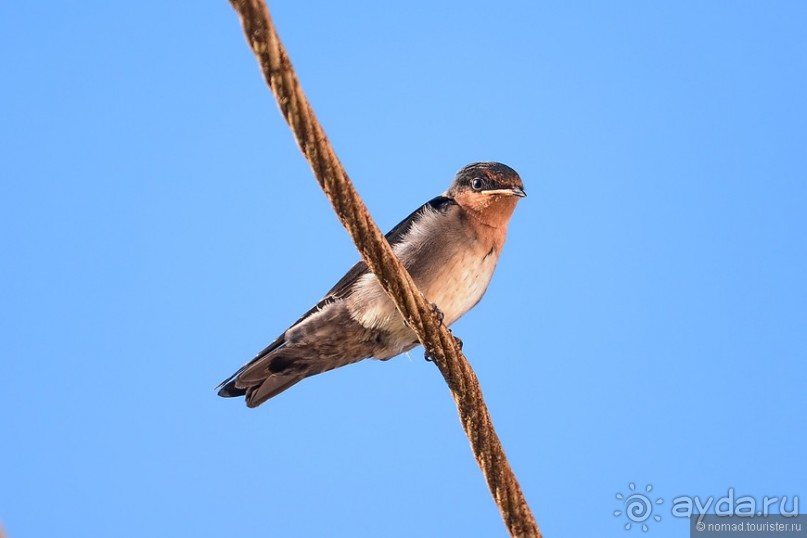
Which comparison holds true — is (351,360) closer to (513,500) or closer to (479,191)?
(479,191)

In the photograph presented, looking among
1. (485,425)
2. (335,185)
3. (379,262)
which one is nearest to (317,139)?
(335,185)

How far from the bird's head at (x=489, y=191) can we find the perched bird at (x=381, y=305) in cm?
2

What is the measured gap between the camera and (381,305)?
635 cm

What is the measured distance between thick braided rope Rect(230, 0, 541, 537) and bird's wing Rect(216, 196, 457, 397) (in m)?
2.11

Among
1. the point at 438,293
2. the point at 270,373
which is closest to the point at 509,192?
the point at 438,293

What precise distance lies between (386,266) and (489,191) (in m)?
3.40

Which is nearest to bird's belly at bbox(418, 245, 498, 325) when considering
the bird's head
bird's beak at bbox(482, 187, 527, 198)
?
the bird's head

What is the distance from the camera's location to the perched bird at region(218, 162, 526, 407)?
21.3 feet

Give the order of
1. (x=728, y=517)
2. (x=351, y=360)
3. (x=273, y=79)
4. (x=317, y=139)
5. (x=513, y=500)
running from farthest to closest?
(x=351, y=360) → (x=728, y=517) → (x=513, y=500) → (x=317, y=139) → (x=273, y=79)

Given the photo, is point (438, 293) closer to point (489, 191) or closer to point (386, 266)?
point (489, 191)

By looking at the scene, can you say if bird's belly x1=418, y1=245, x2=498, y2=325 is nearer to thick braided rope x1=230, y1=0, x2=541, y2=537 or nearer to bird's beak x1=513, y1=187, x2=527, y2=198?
bird's beak x1=513, y1=187, x2=527, y2=198

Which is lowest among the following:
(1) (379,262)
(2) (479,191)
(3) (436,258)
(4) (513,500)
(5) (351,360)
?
(4) (513,500)

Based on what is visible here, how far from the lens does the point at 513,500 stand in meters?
4.41

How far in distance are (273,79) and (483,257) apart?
4044 millimetres
